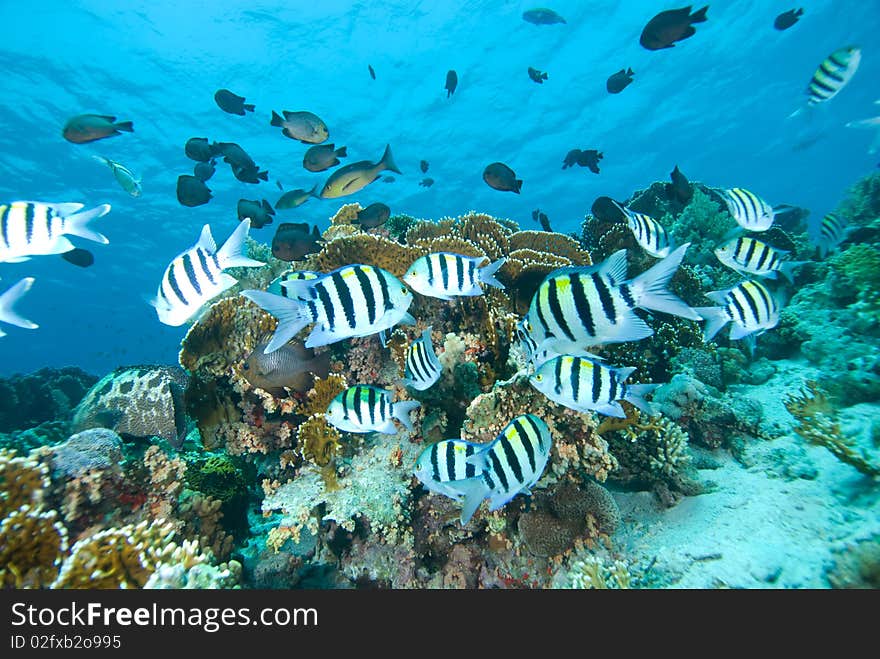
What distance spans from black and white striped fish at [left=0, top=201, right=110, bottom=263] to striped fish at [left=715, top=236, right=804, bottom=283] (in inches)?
249

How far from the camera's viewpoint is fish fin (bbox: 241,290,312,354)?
2492mm

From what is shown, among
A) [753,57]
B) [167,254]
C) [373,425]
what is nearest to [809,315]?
[373,425]

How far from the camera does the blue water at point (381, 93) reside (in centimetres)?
2405

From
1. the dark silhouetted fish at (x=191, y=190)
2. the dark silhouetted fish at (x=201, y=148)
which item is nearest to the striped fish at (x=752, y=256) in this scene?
the dark silhouetted fish at (x=191, y=190)

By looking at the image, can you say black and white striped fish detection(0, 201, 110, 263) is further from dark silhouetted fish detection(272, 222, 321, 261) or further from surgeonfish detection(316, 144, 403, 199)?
surgeonfish detection(316, 144, 403, 199)

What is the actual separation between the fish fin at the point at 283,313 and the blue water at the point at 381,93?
3057 cm

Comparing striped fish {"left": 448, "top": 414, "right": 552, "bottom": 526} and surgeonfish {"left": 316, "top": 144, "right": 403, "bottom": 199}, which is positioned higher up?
surgeonfish {"left": 316, "top": 144, "right": 403, "bottom": 199}

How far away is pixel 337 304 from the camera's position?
8.54ft

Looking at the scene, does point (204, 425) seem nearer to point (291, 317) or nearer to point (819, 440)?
point (291, 317)

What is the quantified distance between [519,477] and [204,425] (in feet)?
14.8

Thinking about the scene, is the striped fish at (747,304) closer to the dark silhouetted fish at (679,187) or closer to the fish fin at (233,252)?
the dark silhouetted fish at (679,187)

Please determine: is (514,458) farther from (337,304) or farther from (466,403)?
(466,403)

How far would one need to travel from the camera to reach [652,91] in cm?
3544

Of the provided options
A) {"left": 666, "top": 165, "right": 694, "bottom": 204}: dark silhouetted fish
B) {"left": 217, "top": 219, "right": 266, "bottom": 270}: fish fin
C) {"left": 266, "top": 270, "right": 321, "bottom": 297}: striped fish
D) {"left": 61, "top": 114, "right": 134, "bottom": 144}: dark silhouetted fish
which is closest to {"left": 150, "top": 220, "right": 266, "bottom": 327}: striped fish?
{"left": 217, "top": 219, "right": 266, "bottom": 270}: fish fin
